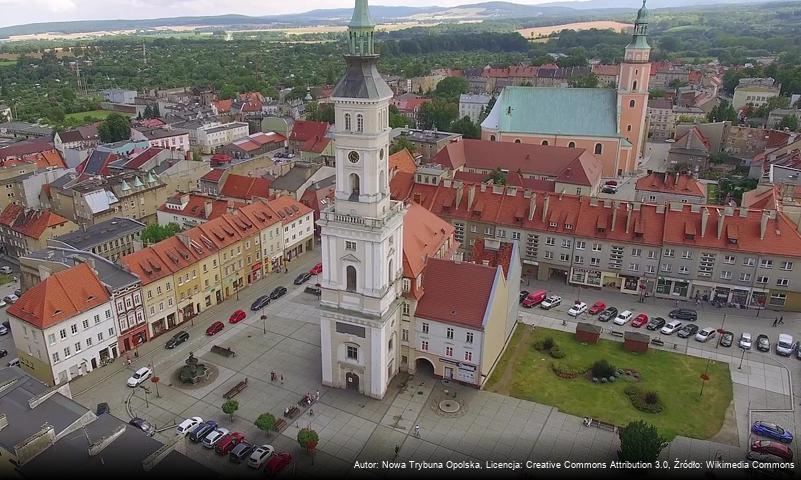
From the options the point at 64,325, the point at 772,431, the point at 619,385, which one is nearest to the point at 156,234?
the point at 64,325

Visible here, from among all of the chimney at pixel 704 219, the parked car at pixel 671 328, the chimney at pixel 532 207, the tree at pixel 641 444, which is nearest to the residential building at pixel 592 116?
the chimney at pixel 532 207

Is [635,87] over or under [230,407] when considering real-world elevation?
over

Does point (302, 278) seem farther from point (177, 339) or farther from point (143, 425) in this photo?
point (143, 425)

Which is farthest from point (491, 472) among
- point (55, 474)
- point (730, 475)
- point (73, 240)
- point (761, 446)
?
point (73, 240)

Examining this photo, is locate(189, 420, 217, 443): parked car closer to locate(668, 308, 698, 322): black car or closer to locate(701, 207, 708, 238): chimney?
locate(668, 308, 698, 322): black car

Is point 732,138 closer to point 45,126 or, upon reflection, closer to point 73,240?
point 73,240

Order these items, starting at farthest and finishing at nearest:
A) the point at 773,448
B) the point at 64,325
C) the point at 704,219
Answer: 1. the point at 704,219
2. the point at 64,325
3. the point at 773,448
